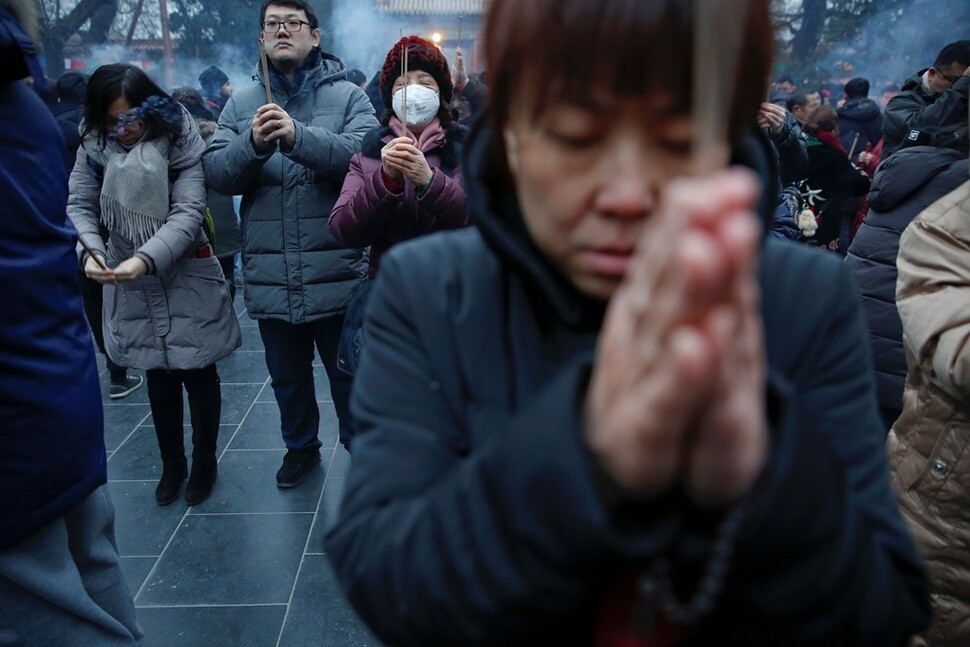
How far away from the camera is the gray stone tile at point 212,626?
2.65m

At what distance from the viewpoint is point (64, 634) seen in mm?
2002

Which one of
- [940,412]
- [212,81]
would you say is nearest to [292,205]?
[940,412]

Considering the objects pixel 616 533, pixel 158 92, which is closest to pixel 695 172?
pixel 616 533

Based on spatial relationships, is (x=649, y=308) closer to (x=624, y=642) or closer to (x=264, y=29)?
(x=624, y=642)

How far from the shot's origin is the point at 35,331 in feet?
6.18

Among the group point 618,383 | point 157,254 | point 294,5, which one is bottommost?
point 157,254

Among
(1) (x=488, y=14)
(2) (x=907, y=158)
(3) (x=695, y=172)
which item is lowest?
(2) (x=907, y=158)

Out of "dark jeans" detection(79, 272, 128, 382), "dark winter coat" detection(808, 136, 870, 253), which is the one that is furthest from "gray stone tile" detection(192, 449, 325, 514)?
"dark winter coat" detection(808, 136, 870, 253)

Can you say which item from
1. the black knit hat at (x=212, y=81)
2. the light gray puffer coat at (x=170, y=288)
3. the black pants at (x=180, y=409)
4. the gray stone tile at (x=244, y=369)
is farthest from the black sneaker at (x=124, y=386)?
the black knit hat at (x=212, y=81)

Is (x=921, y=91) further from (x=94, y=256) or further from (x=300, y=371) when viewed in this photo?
(x=94, y=256)

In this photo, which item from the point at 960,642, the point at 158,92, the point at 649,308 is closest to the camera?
the point at 649,308

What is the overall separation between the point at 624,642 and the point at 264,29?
3348 millimetres

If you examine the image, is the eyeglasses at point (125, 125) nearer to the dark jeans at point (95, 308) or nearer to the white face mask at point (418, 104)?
the white face mask at point (418, 104)

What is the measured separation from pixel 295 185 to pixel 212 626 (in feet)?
6.08
